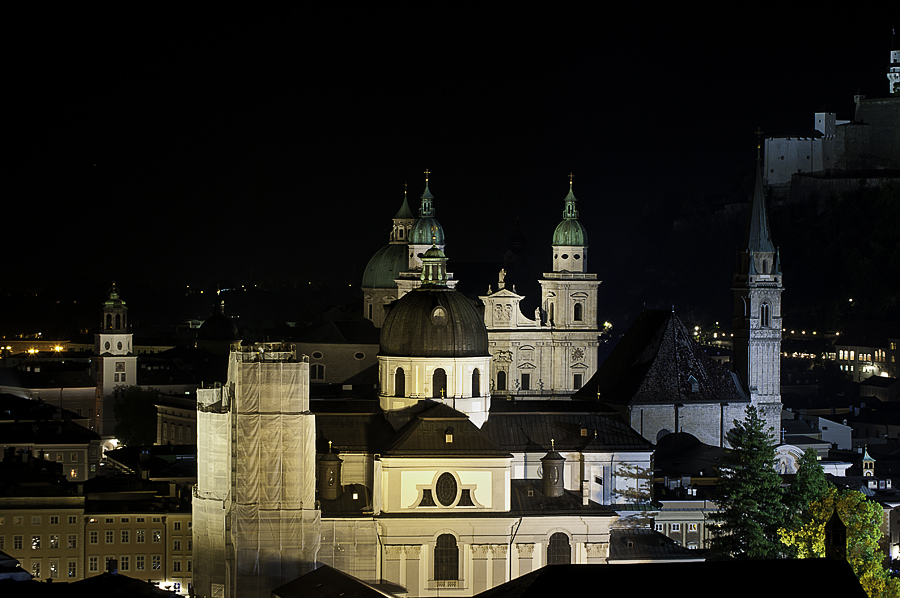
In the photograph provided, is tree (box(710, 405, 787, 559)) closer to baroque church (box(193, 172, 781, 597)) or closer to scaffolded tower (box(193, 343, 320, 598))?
baroque church (box(193, 172, 781, 597))

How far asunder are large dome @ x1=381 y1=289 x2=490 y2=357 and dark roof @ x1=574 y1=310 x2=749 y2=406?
12395 millimetres

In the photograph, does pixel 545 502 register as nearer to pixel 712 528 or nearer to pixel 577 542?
pixel 577 542

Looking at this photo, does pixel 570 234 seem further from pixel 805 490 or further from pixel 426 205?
pixel 805 490

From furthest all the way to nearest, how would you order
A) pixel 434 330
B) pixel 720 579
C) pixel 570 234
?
1. pixel 570 234
2. pixel 434 330
3. pixel 720 579

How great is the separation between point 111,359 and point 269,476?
4384 centimetres

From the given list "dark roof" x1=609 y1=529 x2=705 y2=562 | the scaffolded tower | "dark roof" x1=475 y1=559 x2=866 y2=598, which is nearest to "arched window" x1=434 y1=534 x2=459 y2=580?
the scaffolded tower

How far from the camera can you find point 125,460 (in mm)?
68812

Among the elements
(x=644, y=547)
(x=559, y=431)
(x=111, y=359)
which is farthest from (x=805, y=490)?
(x=111, y=359)

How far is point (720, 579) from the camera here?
31.9m

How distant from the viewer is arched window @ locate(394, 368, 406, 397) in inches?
1917

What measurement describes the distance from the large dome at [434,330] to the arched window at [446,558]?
5872mm

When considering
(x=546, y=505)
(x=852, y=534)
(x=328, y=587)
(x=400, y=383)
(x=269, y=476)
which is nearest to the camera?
(x=328, y=587)

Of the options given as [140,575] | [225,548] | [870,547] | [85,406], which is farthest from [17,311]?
[870,547]

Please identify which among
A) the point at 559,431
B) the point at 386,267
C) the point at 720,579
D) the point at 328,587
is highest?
the point at 386,267
